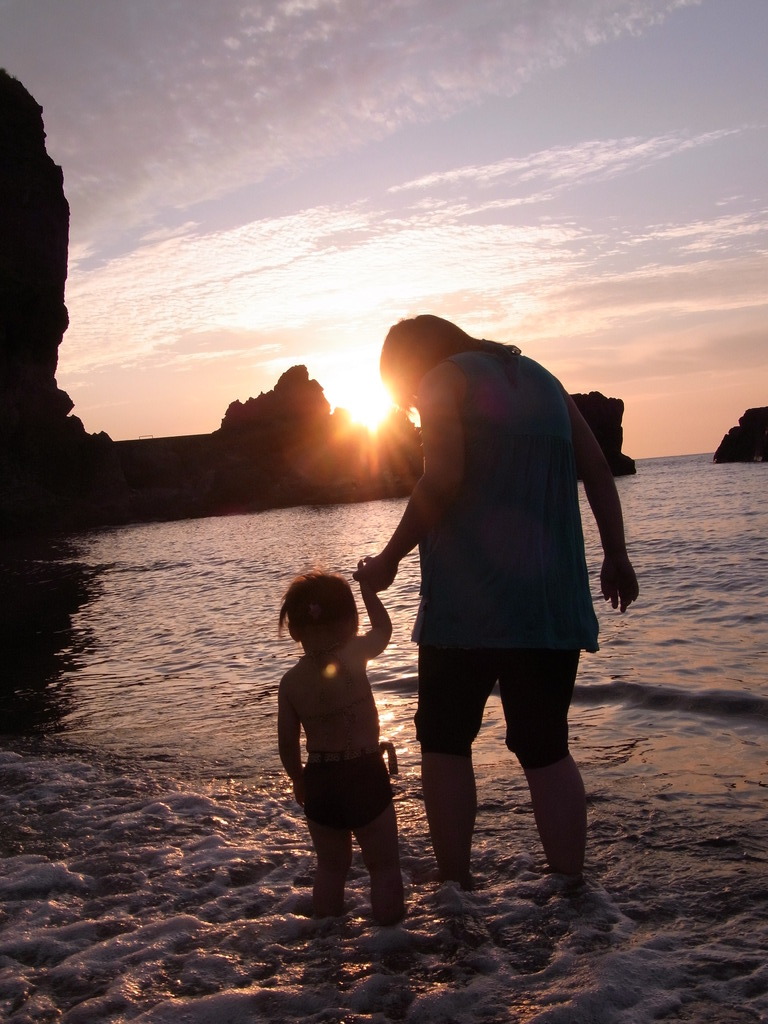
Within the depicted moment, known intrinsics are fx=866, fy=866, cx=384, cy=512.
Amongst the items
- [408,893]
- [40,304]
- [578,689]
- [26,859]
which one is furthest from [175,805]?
[40,304]

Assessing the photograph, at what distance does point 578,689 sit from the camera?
243 inches

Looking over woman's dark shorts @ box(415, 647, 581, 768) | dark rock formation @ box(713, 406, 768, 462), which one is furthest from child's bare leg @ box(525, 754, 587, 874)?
dark rock formation @ box(713, 406, 768, 462)

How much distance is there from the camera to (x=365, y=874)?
10.9ft

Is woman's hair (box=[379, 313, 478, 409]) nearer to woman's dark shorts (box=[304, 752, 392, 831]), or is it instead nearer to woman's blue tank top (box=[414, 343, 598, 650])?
woman's blue tank top (box=[414, 343, 598, 650])

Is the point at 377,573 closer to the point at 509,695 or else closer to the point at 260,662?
the point at 509,695

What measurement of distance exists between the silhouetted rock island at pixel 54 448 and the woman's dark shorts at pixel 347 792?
99.5ft

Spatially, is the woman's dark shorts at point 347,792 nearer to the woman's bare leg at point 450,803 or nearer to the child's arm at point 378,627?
the woman's bare leg at point 450,803

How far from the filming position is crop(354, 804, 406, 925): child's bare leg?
282cm

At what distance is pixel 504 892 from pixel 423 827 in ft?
2.63

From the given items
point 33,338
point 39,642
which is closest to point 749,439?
point 33,338

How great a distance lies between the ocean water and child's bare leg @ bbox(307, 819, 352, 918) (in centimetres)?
8

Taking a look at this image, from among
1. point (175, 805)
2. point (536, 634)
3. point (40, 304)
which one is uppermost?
point (40, 304)

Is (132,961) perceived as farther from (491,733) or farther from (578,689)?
(578,689)

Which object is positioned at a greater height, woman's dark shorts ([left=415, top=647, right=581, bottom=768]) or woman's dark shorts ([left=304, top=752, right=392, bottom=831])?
woman's dark shorts ([left=415, top=647, right=581, bottom=768])
